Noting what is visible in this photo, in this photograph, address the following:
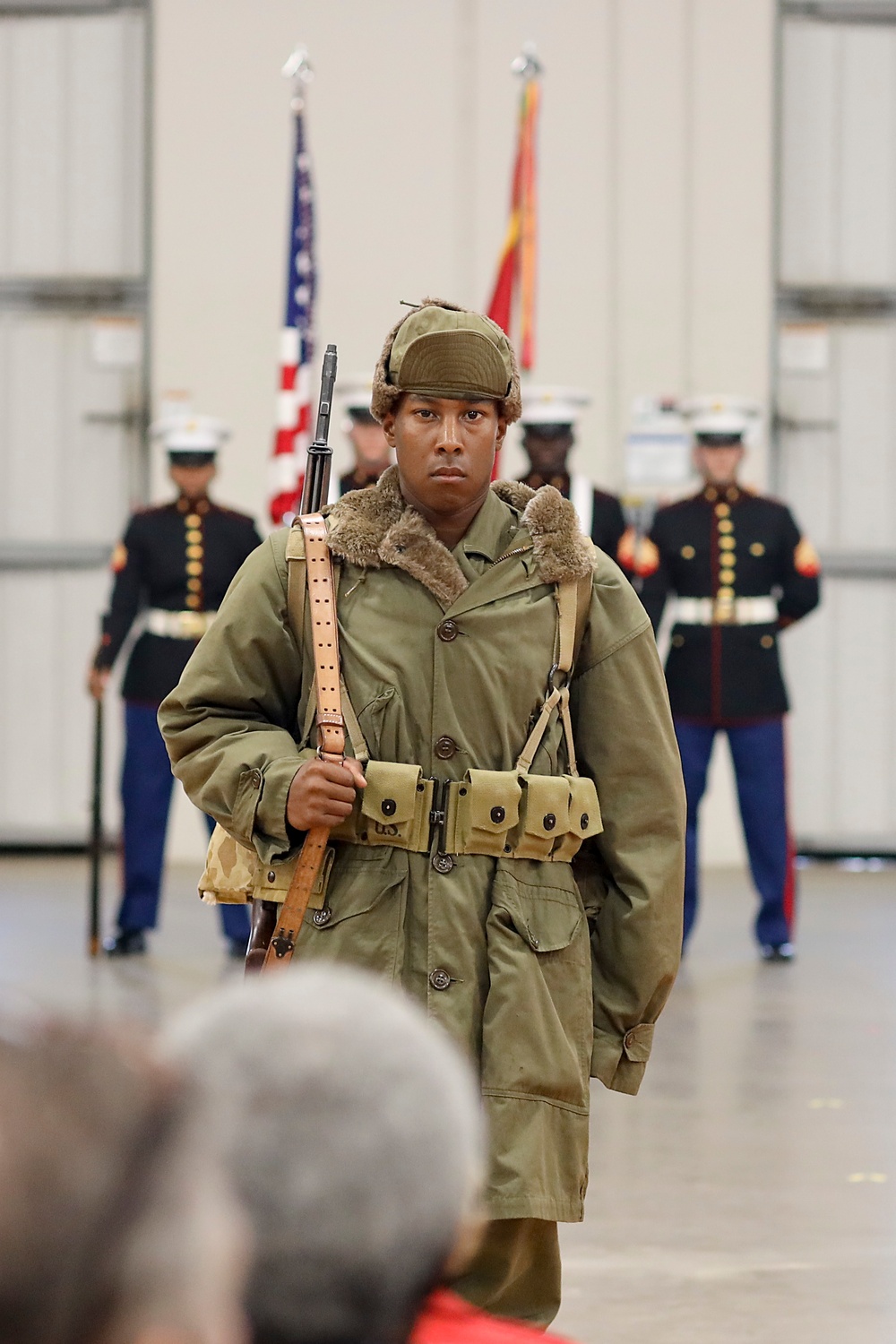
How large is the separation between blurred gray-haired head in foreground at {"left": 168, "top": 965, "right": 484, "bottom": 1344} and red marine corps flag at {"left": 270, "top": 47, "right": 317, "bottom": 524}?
19.8 ft

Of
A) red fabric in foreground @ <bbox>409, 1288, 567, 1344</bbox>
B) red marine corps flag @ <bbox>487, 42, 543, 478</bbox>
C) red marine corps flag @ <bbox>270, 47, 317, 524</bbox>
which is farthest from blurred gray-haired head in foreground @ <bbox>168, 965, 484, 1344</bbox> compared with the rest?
red marine corps flag @ <bbox>487, 42, 543, 478</bbox>

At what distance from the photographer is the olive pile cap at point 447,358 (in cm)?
246

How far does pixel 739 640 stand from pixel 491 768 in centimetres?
433

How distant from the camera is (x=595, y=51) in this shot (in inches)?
344

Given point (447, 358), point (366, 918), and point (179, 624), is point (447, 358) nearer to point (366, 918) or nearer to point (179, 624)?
point (366, 918)

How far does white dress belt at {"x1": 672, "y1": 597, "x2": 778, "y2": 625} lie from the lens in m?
6.70

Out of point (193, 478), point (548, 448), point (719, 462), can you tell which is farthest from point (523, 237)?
point (193, 478)

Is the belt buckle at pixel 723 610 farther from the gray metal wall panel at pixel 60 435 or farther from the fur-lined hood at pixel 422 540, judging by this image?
the fur-lined hood at pixel 422 540

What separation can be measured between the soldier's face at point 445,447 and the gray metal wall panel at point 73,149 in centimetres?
676

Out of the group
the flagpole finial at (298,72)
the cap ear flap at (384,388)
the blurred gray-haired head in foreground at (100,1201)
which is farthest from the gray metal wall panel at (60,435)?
the blurred gray-haired head in foreground at (100,1201)

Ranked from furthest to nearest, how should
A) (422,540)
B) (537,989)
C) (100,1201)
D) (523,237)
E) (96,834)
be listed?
(523,237) → (96,834) → (422,540) → (537,989) → (100,1201)

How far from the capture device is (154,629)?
266 inches

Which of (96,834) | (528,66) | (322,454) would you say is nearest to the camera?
(322,454)

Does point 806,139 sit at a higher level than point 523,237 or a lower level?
higher
